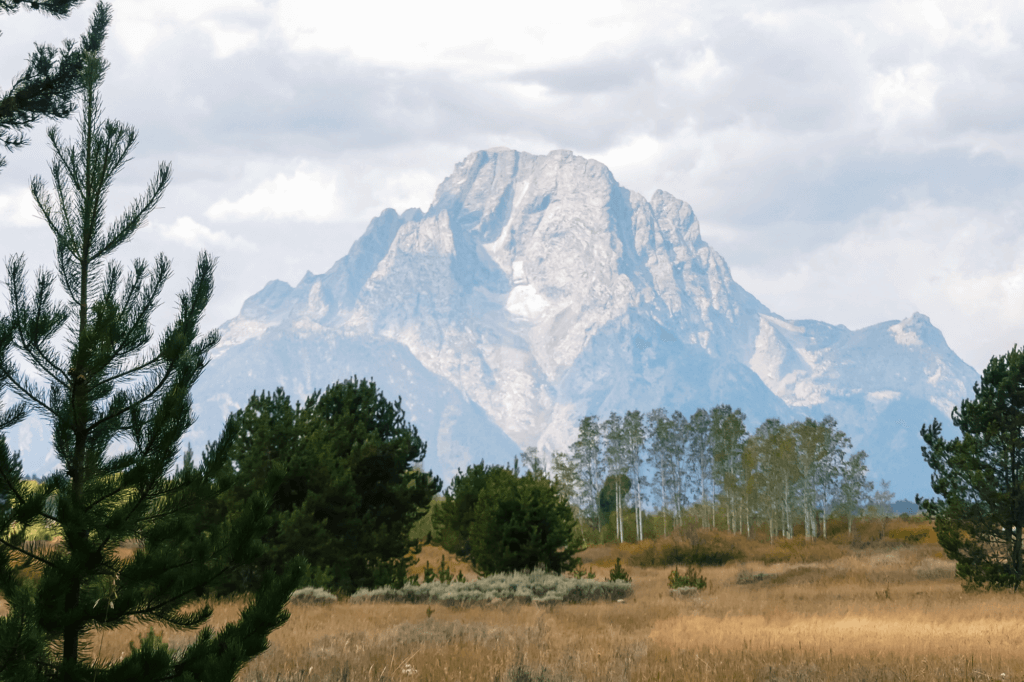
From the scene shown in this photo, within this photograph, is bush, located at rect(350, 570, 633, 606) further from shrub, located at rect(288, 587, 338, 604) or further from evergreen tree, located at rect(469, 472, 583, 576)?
evergreen tree, located at rect(469, 472, 583, 576)

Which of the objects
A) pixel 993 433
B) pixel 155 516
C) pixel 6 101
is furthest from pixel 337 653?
pixel 993 433

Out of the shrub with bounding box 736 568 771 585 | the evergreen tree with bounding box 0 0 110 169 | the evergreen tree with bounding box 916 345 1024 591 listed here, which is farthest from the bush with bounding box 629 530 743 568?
the evergreen tree with bounding box 0 0 110 169

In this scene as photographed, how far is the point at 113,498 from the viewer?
521 centimetres

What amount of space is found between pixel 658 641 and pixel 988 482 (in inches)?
458

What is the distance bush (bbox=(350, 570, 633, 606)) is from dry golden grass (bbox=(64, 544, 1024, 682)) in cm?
75

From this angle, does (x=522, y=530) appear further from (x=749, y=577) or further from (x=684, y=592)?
(x=749, y=577)

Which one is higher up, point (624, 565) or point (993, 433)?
point (993, 433)

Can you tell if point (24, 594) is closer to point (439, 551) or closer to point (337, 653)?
point (337, 653)

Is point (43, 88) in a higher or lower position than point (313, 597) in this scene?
higher

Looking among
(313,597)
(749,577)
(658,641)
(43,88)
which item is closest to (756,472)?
(749,577)

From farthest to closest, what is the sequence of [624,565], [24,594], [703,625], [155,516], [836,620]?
[624,565] < [836,620] < [703,625] < [155,516] < [24,594]

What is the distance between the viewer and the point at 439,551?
4394 cm

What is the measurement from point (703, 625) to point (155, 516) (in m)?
9.80

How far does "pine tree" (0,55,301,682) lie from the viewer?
198 inches
